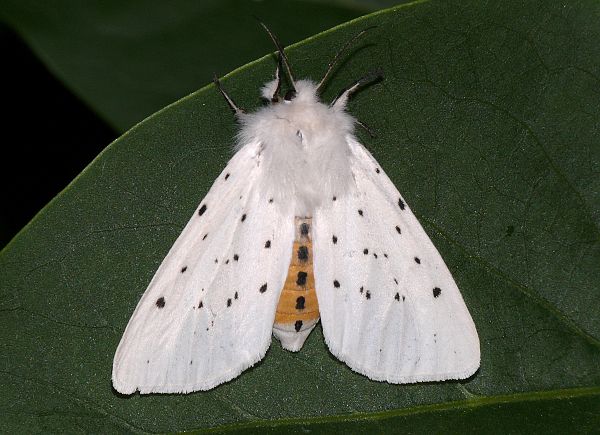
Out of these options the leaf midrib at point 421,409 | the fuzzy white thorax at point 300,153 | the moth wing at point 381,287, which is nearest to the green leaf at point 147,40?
the fuzzy white thorax at point 300,153

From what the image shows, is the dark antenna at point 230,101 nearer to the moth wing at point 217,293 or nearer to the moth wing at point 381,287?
the moth wing at point 217,293

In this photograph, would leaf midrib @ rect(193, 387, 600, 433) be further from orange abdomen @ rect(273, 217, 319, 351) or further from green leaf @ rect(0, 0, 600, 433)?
orange abdomen @ rect(273, 217, 319, 351)

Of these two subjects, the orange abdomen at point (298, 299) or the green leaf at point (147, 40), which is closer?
the orange abdomen at point (298, 299)

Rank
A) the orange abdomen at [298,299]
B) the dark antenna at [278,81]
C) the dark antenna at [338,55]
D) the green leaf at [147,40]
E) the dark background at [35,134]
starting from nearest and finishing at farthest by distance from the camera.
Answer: the dark antenna at [338,55]
the dark antenna at [278,81]
the orange abdomen at [298,299]
the green leaf at [147,40]
the dark background at [35,134]

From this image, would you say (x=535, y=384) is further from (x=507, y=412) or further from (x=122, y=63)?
(x=122, y=63)

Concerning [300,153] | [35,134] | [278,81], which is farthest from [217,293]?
[35,134]

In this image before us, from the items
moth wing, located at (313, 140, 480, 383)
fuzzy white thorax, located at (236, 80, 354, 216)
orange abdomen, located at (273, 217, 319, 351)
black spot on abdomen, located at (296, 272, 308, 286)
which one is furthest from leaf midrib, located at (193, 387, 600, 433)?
fuzzy white thorax, located at (236, 80, 354, 216)
